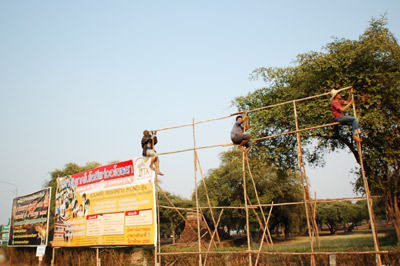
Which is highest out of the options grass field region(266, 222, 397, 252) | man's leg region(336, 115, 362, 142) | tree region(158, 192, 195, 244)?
man's leg region(336, 115, 362, 142)

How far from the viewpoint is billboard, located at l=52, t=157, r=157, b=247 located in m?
10.2

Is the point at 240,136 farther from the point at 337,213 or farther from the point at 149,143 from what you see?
the point at 337,213

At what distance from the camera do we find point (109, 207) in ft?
37.0

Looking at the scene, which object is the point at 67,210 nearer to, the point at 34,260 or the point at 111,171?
the point at 111,171

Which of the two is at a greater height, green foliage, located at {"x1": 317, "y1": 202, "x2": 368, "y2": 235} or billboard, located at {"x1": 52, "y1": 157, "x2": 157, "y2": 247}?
billboard, located at {"x1": 52, "y1": 157, "x2": 157, "y2": 247}

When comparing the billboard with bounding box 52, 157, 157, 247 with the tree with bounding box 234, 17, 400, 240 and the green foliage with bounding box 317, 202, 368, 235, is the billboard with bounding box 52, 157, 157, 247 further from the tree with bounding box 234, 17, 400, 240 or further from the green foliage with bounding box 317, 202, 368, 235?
the green foliage with bounding box 317, 202, 368, 235

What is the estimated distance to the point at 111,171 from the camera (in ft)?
38.6

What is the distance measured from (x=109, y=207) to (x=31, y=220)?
6728 millimetres

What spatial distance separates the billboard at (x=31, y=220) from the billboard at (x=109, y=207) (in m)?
1.16

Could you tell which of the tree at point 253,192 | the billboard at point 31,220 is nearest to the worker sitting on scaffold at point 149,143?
the billboard at point 31,220

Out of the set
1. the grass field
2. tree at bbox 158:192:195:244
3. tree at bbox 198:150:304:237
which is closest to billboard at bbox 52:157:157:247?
the grass field

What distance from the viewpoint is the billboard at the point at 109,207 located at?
10180mm

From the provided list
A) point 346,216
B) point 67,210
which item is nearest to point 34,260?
point 67,210

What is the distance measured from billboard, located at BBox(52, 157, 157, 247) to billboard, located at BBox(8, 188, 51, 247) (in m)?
1.16
